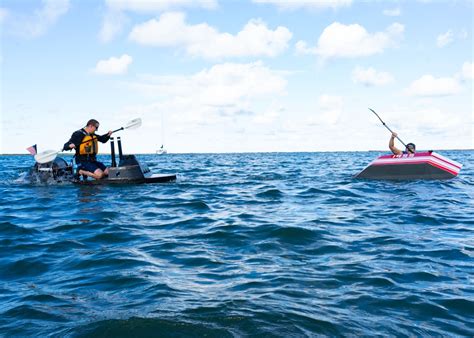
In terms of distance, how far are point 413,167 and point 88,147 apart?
11.4 metres

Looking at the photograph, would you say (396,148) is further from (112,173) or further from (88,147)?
(88,147)

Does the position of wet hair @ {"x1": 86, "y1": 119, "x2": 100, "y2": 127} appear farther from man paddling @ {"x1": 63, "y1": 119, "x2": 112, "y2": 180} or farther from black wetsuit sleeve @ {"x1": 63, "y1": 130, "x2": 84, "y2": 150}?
black wetsuit sleeve @ {"x1": 63, "y1": 130, "x2": 84, "y2": 150}

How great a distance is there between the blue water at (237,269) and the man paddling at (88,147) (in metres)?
3.38

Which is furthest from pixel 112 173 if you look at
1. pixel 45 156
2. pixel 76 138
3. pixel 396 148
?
pixel 396 148

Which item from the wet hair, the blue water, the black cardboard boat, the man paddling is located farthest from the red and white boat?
the wet hair

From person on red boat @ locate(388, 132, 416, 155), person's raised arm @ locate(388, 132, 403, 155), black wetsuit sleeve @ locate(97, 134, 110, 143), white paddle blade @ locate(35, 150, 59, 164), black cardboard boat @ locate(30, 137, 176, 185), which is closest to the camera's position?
black wetsuit sleeve @ locate(97, 134, 110, 143)

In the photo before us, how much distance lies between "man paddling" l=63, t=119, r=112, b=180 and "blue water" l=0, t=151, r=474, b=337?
3385mm

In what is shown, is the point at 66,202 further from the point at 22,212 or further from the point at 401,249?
the point at 401,249

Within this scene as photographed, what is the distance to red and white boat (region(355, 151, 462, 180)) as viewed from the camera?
611 inches

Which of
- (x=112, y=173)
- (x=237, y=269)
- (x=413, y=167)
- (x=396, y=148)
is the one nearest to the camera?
(x=237, y=269)

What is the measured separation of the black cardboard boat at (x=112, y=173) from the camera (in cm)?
1430

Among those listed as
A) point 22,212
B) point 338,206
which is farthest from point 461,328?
point 22,212

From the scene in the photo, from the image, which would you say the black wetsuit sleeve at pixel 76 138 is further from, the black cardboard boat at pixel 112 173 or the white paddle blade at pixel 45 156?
Result: the white paddle blade at pixel 45 156

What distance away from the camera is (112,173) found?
14273 mm
